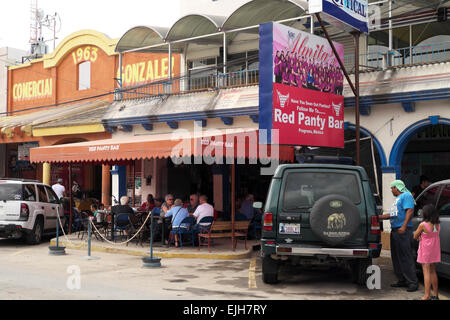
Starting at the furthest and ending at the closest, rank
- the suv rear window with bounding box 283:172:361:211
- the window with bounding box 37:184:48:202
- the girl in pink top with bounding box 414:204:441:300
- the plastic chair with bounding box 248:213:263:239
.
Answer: the window with bounding box 37:184:48:202 < the plastic chair with bounding box 248:213:263:239 < the suv rear window with bounding box 283:172:361:211 < the girl in pink top with bounding box 414:204:441:300

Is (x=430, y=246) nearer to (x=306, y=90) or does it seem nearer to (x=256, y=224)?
(x=306, y=90)

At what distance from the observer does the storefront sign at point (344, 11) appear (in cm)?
1150

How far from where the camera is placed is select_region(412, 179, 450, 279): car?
8.11 m

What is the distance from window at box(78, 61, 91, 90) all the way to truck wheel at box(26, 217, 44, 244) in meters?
10.0

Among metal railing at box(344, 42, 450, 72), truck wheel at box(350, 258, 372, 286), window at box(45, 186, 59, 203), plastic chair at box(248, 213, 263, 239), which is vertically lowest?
truck wheel at box(350, 258, 372, 286)

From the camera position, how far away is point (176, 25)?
17.6 metres

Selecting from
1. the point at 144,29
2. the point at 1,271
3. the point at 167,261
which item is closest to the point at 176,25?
the point at 144,29

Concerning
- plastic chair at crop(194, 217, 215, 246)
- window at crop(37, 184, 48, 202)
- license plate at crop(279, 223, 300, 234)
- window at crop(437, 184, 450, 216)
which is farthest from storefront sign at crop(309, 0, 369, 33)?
window at crop(37, 184, 48, 202)

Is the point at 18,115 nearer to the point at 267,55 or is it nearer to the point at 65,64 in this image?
the point at 65,64

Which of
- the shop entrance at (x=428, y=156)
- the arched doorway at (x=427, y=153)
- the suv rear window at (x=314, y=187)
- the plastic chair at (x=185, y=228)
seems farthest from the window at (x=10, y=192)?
the shop entrance at (x=428, y=156)

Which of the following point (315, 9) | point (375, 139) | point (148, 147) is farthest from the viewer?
Result: point (375, 139)

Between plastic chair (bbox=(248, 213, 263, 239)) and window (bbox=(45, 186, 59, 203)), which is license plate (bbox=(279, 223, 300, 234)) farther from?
window (bbox=(45, 186, 59, 203))

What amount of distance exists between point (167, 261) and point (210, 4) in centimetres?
1142

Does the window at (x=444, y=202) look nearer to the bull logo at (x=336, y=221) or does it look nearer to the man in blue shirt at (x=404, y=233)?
the man in blue shirt at (x=404, y=233)
